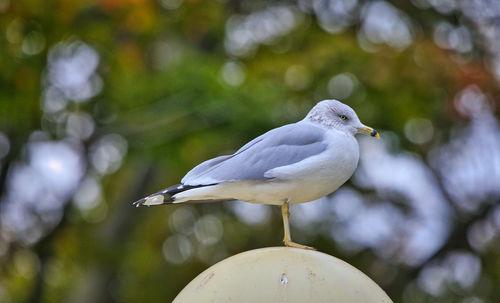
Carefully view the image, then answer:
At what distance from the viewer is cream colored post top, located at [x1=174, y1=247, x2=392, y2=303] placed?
2762mm

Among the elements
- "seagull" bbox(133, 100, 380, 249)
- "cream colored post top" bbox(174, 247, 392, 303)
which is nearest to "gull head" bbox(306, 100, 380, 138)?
"seagull" bbox(133, 100, 380, 249)

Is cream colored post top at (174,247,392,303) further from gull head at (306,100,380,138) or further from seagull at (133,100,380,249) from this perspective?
gull head at (306,100,380,138)

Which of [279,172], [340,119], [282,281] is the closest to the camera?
[282,281]

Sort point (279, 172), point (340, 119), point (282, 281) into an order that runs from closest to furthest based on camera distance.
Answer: point (282, 281) → point (279, 172) → point (340, 119)

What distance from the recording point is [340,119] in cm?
341

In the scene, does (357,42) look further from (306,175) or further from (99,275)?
(306,175)

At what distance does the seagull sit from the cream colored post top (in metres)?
0.34

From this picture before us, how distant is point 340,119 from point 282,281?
930mm

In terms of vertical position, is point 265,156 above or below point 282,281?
above

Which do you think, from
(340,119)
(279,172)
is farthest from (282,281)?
(340,119)

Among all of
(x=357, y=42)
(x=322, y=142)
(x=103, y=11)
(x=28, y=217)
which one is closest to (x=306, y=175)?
(x=322, y=142)

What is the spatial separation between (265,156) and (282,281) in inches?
24.8

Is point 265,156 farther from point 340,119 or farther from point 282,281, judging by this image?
point 282,281

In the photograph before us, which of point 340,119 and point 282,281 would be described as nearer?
point 282,281
